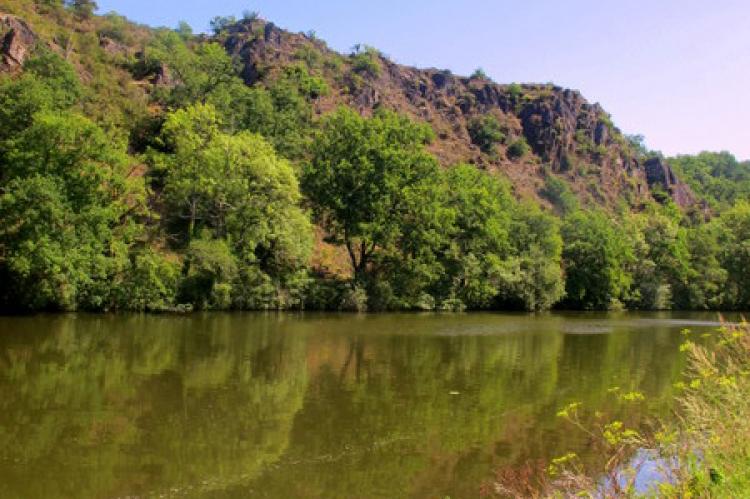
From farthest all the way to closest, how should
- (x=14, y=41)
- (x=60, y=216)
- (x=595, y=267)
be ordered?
(x=595, y=267), (x=14, y=41), (x=60, y=216)

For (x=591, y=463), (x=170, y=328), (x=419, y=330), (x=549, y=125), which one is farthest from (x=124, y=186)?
(x=549, y=125)

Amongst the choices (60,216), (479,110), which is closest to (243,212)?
(60,216)

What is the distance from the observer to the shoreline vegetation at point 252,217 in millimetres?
37613

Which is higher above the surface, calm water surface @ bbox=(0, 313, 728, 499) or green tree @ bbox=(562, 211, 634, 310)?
green tree @ bbox=(562, 211, 634, 310)

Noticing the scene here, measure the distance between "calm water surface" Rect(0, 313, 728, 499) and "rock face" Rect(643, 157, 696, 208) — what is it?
322 feet

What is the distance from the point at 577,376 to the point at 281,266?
30155 mm

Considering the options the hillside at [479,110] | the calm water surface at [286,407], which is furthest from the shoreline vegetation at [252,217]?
the hillside at [479,110]

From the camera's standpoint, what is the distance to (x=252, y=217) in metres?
46.7

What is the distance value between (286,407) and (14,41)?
60398 millimetres

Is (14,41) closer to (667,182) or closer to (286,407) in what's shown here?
(286,407)

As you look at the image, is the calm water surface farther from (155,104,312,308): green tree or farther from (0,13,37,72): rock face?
(0,13,37,72): rock face

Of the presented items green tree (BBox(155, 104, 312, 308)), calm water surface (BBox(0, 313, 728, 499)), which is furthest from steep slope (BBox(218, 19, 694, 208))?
calm water surface (BBox(0, 313, 728, 499))

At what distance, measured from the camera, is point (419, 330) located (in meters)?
37.3

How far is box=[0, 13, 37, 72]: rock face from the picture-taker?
59.9 metres
